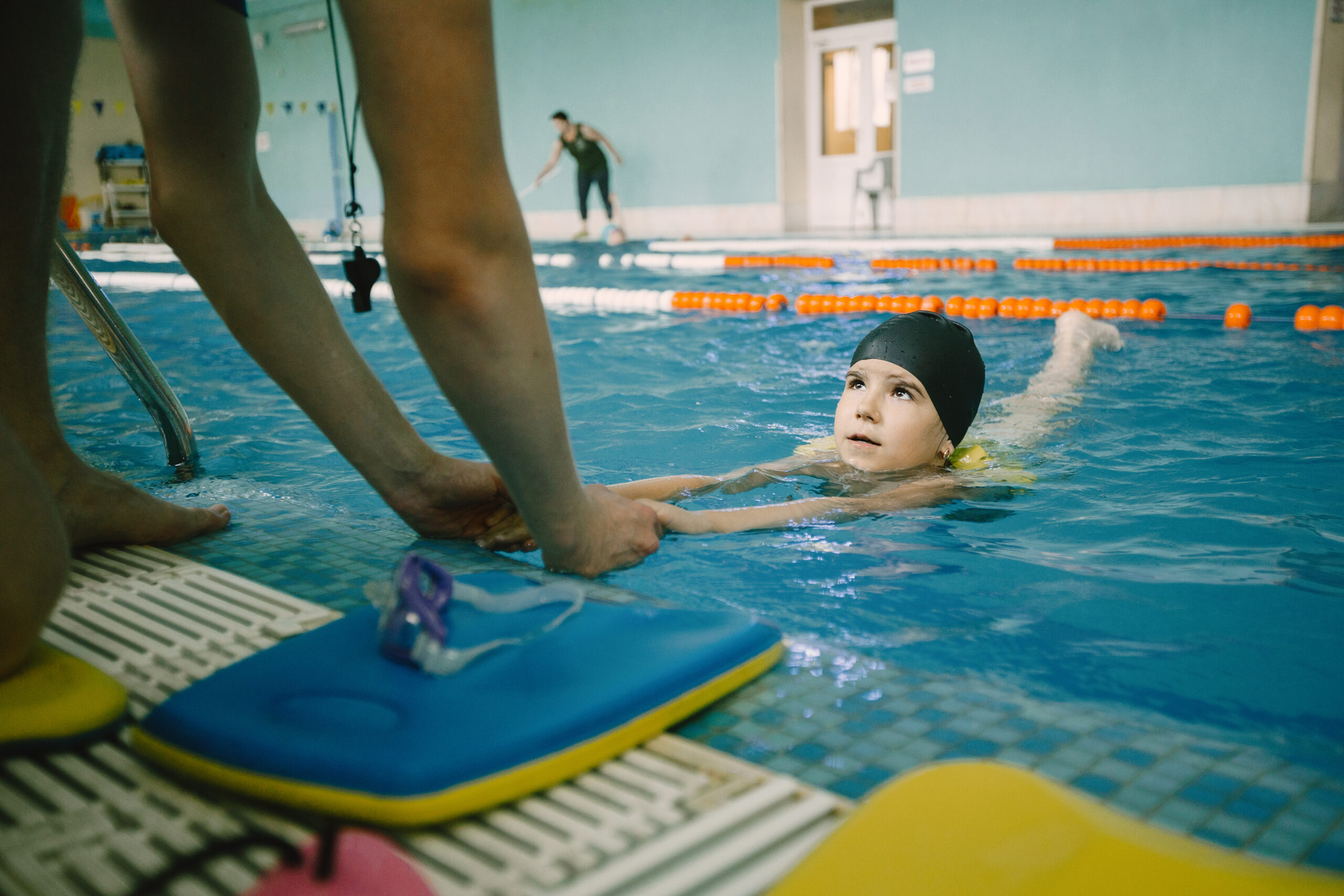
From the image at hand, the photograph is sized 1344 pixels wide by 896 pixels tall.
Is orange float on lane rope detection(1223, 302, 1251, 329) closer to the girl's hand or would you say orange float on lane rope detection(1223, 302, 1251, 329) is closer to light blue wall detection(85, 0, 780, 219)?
the girl's hand

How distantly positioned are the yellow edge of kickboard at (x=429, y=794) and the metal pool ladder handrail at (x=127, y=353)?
5.67 ft

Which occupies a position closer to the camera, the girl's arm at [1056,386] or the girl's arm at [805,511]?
the girl's arm at [805,511]

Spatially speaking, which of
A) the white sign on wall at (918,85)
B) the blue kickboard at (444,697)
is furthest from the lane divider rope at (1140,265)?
the blue kickboard at (444,697)

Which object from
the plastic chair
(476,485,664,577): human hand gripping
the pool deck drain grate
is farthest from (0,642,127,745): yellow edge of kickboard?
the plastic chair

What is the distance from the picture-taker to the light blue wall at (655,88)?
50.6 feet

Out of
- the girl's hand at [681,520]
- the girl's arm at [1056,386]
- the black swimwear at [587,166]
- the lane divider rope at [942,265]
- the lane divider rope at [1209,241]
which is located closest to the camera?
the girl's hand at [681,520]

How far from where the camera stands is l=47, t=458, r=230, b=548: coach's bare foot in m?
2.00

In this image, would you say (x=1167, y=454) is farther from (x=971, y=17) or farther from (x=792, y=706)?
(x=971, y=17)

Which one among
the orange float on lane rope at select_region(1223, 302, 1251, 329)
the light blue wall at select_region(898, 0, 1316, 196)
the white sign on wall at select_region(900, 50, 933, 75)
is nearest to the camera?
the orange float on lane rope at select_region(1223, 302, 1251, 329)

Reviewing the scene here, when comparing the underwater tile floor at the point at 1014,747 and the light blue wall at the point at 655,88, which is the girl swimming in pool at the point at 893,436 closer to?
the underwater tile floor at the point at 1014,747

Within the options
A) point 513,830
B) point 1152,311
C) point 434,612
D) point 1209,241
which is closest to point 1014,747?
point 513,830

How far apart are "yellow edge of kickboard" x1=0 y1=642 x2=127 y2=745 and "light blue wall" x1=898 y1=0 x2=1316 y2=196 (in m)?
13.5

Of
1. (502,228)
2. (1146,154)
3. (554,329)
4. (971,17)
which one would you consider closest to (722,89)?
(971,17)

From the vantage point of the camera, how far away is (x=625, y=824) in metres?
1.06
